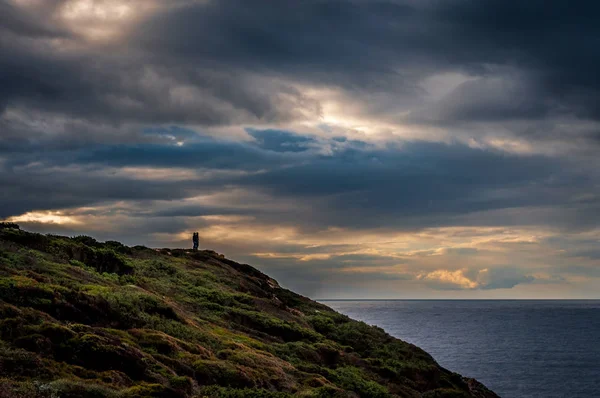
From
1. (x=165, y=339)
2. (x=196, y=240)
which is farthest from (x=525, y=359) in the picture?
(x=165, y=339)

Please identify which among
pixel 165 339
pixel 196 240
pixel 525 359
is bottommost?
pixel 525 359

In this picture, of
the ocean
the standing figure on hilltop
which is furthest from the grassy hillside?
the ocean

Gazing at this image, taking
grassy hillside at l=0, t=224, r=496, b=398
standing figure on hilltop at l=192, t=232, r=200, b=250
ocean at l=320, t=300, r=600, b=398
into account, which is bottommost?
ocean at l=320, t=300, r=600, b=398

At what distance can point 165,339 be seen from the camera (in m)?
30.5

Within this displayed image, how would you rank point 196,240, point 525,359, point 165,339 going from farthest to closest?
point 525,359, point 196,240, point 165,339

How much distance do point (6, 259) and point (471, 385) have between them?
4212 centimetres

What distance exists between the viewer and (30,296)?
28844mm

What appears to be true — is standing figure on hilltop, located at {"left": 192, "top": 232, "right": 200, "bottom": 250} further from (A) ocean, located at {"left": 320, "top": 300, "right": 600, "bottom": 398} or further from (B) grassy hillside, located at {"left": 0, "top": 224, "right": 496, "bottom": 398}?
(A) ocean, located at {"left": 320, "top": 300, "right": 600, "bottom": 398}

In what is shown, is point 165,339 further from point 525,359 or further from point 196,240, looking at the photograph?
point 525,359

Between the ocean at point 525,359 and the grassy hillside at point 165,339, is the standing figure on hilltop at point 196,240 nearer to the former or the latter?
the grassy hillside at point 165,339

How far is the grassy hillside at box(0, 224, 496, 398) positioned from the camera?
76.7 ft

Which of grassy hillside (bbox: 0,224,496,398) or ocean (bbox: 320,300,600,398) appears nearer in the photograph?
grassy hillside (bbox: 0,224,496,398)

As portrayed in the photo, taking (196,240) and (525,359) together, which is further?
(525,359)

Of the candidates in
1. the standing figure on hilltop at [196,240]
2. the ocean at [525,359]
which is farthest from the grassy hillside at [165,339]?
the ocean at [525,359]
